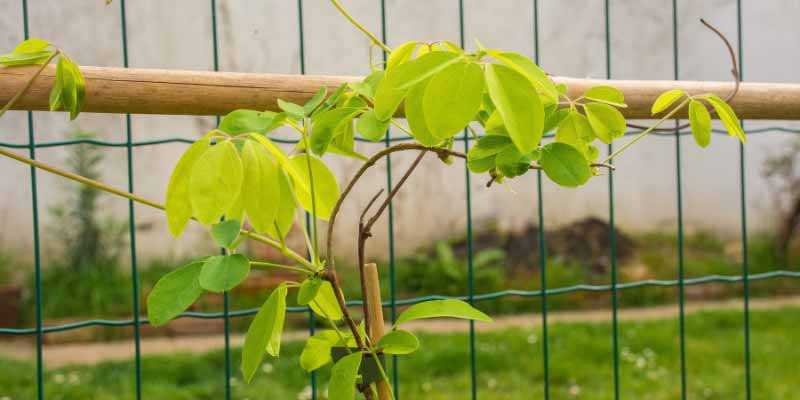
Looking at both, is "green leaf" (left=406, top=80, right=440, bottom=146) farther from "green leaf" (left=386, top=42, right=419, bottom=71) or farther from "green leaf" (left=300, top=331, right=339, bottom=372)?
"green leaf" (left=300, top=331, right=339, bottom=372)

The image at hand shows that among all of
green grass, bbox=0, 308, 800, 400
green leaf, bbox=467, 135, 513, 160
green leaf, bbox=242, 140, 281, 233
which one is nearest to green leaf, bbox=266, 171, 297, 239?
green leaf, bbox=242, 140, 281, 233

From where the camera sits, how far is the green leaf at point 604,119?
580mm

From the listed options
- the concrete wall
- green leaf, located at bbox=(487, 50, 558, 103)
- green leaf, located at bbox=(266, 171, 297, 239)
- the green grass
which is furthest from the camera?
the concrete wall

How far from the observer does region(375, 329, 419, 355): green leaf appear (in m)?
0.51

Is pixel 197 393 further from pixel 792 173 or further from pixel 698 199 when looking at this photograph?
pixel 792 173

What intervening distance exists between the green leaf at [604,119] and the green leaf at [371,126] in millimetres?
168

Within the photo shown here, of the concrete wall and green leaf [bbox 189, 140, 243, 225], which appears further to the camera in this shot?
the concrete wall

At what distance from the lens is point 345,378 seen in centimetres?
51

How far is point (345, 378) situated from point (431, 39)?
3.78 meters

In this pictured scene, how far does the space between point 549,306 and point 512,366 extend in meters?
0.95

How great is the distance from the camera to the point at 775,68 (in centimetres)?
449

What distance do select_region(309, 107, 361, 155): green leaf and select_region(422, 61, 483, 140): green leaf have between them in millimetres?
107

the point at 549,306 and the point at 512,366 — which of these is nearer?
the point at 512,366

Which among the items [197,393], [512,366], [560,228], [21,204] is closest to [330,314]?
[197,393]
